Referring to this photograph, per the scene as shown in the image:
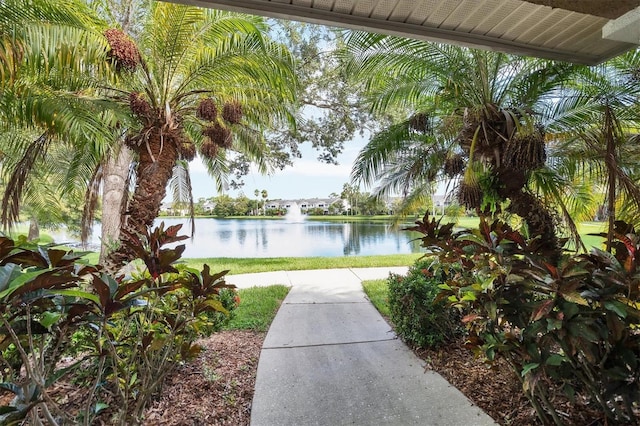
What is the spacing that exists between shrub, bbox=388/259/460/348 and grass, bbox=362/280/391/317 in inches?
36.1

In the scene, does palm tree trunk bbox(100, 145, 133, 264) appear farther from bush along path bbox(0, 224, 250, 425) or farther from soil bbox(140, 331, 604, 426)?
bush along path bbox(0, 224, 250, 425)

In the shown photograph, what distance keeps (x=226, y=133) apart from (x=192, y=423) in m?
3.68

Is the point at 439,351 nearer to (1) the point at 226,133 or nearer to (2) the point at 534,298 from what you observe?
(2) the point at 534,298

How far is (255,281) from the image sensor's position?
7406mm

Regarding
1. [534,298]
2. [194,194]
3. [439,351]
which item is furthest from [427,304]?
[194,194]

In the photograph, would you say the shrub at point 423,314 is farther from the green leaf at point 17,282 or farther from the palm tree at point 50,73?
the palm tree at point 50,73

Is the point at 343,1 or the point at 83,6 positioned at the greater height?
the point at 83,6

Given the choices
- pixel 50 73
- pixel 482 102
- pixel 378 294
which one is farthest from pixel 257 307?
pixel 482 102

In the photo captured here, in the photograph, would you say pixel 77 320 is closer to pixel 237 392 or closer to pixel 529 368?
pixel 237 392

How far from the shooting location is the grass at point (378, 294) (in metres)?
4.81

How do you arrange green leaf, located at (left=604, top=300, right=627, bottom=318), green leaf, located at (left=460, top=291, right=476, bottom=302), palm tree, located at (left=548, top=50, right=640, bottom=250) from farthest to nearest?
palm tree, located at (left=548, top=50, right=640, bottom=250) < green leaf, located at (left=460, top=291, right=476, bottom=302) < green leaf, located at (left=604, top=300, right=627, bottom=318)

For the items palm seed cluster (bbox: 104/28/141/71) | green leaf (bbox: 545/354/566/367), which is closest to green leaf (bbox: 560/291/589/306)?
green leaf (bbox: 545/354/566/367)

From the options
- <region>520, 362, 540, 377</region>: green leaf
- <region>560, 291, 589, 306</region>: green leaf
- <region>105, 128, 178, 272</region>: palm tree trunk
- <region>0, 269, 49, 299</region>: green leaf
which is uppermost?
<region>105, 128, 178, 272</region>: palm tree trunk

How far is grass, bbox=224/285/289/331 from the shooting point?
170 inches
